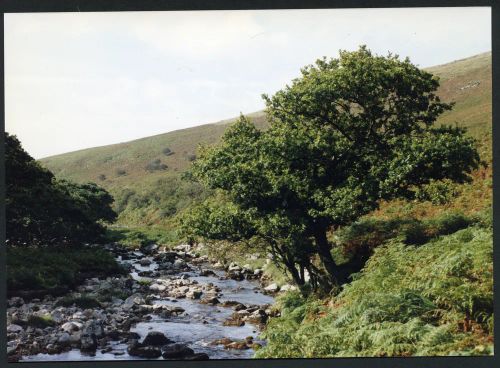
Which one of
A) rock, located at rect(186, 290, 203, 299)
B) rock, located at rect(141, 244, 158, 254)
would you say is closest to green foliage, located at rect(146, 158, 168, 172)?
rock, located at rect(141, 244, 158, 254)

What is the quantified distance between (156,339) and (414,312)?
543 centimetres

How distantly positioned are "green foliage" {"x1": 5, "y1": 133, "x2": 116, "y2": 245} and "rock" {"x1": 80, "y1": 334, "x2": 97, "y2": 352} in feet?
8.33

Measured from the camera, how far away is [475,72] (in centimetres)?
1295

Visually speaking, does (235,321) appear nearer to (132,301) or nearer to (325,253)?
(132,301)

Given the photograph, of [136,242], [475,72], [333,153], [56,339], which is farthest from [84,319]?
[475,72]

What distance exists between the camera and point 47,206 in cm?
1388

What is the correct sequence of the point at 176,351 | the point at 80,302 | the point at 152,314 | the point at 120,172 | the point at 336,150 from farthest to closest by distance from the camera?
the point at 120,172, the point at 152,314, the point at 80,302, the point at 336,150, the point at 176,351

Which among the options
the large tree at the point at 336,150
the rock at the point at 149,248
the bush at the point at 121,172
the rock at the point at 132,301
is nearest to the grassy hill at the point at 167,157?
the bush at the point at 121,172

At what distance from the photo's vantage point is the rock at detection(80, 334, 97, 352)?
448 inches

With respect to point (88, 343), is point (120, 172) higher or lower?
higher


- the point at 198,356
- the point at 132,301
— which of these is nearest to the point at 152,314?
the point at 132,301

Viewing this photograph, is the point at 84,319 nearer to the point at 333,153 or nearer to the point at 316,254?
the point at 316,254

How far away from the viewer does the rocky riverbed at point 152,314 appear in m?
11.2

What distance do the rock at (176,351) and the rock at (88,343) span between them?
4.70ft
